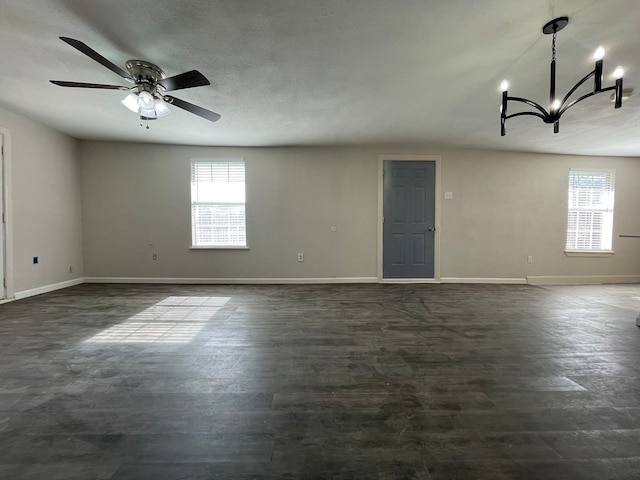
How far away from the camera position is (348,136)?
13.9ft

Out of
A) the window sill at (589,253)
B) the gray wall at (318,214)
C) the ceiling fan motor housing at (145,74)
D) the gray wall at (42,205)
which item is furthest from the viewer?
the window sill at (589,253)

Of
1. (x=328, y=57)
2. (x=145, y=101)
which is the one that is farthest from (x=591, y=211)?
(x=145, y=101)

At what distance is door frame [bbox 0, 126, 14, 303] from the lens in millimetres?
3547

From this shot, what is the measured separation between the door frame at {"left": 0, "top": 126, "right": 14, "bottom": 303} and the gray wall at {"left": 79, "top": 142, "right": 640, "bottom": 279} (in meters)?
1.15

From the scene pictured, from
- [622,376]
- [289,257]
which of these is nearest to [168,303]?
[289,257]

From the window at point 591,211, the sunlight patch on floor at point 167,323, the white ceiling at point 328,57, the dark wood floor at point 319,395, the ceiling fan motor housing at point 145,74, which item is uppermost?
the white ceiling at point 328,57

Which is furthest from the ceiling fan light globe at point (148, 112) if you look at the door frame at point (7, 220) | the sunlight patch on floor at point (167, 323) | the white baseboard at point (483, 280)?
the white baseboard at point (483, 280)

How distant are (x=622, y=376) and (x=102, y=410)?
3240mm

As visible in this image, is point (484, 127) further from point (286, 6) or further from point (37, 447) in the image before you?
point (37, 447)

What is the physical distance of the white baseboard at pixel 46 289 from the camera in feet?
12.2

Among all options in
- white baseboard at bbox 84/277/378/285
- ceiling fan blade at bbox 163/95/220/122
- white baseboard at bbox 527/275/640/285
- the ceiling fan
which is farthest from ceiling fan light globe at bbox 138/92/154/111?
white baseboard at bbox 527/275/640/285

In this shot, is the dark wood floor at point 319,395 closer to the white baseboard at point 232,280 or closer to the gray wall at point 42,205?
the gray wall at point 42,205

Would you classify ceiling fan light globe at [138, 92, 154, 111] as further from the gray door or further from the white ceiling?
Answer: the gray door

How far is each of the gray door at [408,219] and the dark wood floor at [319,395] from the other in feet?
5.89
